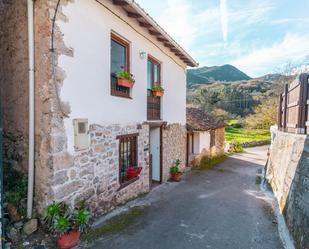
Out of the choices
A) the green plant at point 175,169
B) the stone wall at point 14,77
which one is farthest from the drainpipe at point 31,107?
the green plant at point 175,169

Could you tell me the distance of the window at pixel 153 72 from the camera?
8.17 meters

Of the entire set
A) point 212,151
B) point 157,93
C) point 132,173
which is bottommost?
point 212,151

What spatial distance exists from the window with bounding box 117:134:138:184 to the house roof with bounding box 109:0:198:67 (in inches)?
141

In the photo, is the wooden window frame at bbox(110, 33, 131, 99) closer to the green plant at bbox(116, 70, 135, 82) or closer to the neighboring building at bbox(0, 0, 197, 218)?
the neighboring building at bbox(0, 0, 197, 218)

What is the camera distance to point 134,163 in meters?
7.20

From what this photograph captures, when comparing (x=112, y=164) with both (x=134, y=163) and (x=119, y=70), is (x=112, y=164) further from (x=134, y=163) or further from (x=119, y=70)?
(x=119, y=70)

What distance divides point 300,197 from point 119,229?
13.0 feet

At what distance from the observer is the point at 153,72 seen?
27.7 feet

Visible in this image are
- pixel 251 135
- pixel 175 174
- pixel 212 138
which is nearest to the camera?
pixel 175 174

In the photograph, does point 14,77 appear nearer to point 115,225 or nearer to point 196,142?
point 115,225

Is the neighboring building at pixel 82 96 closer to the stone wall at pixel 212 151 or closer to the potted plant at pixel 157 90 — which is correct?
the potted plant at pixel 157 90

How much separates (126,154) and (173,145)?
3910mm

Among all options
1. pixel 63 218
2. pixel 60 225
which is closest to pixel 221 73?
pixel 63 218

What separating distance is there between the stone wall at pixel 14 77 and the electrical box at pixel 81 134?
3.30ft
